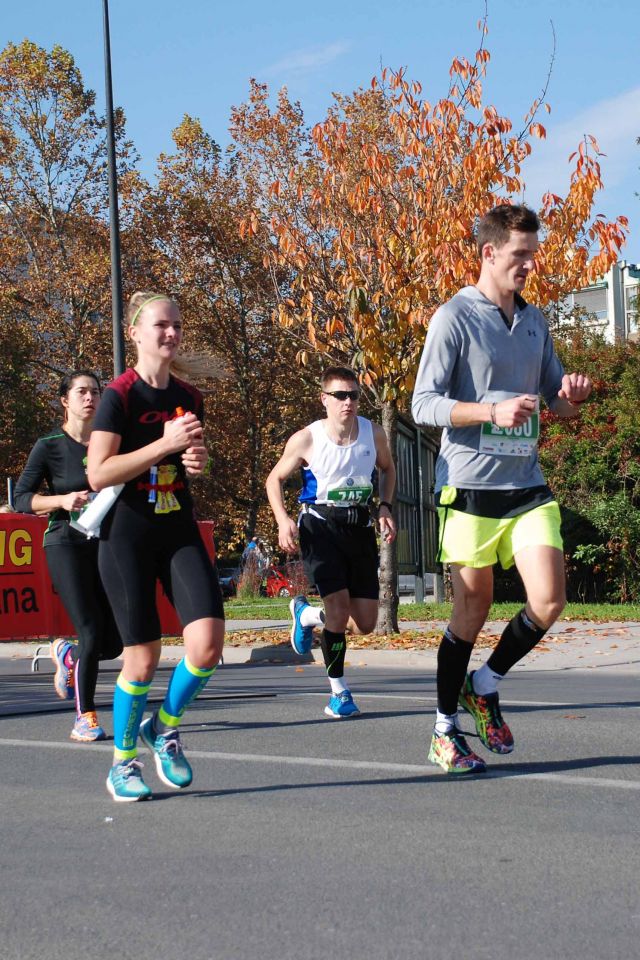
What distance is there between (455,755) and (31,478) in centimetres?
327

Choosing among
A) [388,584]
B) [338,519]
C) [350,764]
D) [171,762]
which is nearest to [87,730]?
[350,764]

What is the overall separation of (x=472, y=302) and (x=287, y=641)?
9.82 metres

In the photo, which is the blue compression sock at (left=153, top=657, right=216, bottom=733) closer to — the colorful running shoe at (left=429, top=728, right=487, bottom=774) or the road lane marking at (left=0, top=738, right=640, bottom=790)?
the road lane marking at (left=0, top=738, right=640, bottom=790)

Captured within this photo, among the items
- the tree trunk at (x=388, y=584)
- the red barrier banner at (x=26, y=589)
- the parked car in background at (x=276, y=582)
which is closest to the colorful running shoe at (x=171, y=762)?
the red barrier banner at (x=26, y=589)

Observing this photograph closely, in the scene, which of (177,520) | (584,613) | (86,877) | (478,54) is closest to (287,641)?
(584,613)

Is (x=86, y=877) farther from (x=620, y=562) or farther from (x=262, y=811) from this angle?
(x=620, y=562)

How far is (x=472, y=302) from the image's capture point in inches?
214

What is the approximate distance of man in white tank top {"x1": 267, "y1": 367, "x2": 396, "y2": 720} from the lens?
7.72 m

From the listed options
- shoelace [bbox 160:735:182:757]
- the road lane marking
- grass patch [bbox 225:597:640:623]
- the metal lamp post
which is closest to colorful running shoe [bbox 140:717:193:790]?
shoelace [bbox 160:735:182:757]

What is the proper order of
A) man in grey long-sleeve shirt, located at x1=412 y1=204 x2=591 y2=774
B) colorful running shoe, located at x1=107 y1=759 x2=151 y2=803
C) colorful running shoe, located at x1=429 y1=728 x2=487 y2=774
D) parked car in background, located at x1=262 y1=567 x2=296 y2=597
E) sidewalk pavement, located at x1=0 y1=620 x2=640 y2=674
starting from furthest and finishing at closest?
parked car in background, located at x1=262 y1=567 x2=296 y2=597
sidewalk pavement, located at x1=0 y1=620 x2=640 y2=674
colorful running shoe, located at x1=429 y1=728 x2=487 y2=774
man in grey long-sleeve shirt, located at x1=412 y1=204 x2=591 y2=774
colorful running shoe, located at x1=107 y1=759 x2=151 y2=803

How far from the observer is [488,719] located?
5.46 meters

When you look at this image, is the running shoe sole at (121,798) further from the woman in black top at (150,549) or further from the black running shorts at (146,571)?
the black running shorts at (146,571)

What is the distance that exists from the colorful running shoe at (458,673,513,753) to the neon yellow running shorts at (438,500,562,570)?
57 centimetres

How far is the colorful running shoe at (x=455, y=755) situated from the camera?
541 cm
